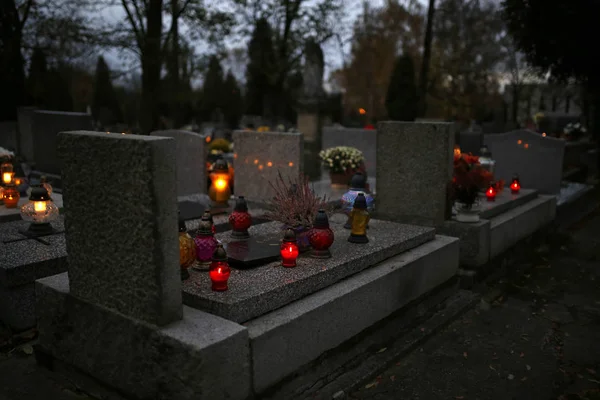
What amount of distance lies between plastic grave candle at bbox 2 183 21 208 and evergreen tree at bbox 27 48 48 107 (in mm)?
11311

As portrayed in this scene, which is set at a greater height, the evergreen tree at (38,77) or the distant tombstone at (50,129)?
the evergreen tree at (38,77)

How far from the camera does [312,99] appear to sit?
22.6 meters

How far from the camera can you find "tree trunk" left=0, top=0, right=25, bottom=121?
13.9 metres

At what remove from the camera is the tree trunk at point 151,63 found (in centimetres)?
1481

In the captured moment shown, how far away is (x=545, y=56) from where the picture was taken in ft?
45.8

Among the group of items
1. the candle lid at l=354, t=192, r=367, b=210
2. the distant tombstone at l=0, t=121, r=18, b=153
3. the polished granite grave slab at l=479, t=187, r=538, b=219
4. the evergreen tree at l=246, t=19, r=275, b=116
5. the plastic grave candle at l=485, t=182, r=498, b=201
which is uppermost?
the evergreen tree at l=246, t=19, r=275, b=116

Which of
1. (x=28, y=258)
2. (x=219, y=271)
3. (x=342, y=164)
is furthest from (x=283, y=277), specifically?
(x=342, y=164)

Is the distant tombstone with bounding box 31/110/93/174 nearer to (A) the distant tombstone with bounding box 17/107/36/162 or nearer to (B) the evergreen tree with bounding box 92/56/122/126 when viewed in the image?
(A) the distant tombstone with bounding box 17/107/36/162

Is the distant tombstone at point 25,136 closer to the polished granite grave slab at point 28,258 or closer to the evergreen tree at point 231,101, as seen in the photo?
the polished granite grave slab at point 28,258

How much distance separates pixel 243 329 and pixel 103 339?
103 cm

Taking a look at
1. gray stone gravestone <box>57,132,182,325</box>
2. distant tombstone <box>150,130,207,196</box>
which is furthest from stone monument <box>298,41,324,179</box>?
gray stone gravestone <box>57,132,182,325</box>

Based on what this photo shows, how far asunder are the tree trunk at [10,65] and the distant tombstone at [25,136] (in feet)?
4.56

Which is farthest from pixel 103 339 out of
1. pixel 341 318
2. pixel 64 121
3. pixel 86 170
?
pixel 64 121

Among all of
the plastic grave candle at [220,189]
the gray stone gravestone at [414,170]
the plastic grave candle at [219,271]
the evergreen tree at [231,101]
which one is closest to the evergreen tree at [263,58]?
the evergreen tree at [231,101]
